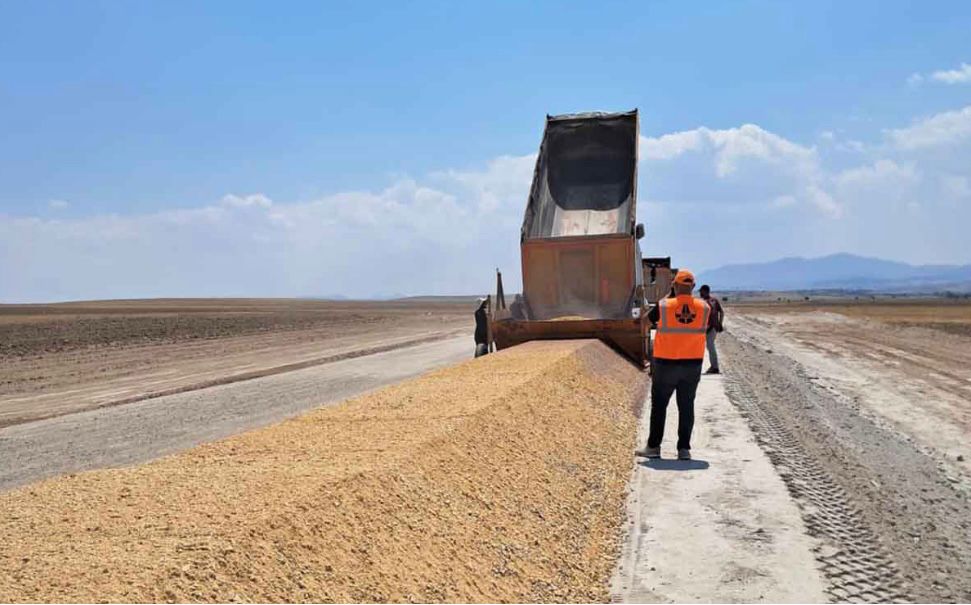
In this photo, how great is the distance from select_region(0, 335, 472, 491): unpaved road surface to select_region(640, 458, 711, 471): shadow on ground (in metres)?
5.28

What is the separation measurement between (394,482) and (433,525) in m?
0.41

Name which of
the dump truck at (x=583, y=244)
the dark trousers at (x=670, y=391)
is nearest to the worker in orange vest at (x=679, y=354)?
the dark trousers at (x=670, y=391)

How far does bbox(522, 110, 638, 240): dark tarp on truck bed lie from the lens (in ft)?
60.3

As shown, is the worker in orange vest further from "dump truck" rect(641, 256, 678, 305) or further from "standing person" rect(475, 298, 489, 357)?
"dump truck" rect(641, 256, 678, 305)

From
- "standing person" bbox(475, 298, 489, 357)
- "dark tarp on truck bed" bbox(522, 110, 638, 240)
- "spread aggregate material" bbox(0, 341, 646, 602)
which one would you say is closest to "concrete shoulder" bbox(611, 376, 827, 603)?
"spread aggregate material" bbox(0, 341, 646, 602)

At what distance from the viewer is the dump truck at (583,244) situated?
16141mm

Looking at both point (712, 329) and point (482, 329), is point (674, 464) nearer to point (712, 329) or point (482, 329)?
point (712, 329)

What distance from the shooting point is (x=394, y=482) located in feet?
18.7

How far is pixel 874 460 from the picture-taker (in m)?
8.98

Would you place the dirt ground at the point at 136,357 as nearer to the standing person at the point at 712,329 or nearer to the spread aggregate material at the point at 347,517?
the spread aggregate material at the point at 347,517

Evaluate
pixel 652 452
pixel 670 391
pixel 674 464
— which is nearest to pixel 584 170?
pixel 670 391

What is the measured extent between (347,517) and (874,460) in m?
6.05

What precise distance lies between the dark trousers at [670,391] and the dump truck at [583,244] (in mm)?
6396

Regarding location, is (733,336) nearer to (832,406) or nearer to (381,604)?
(832,406)
